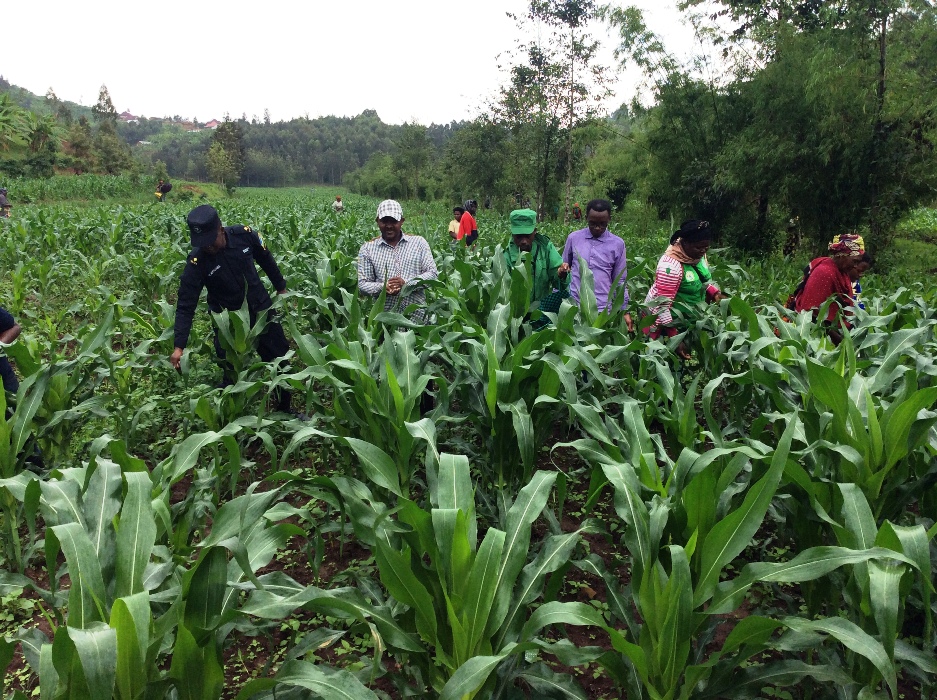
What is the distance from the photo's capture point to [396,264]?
4.31 m

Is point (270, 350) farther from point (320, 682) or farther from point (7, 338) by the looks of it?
point (320, 682)

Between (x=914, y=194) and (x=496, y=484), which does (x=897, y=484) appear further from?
(x=914, y=194)

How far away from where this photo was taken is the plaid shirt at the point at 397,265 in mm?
4312

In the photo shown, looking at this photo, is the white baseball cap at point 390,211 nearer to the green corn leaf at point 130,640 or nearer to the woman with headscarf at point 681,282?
the woman with headscarf at point 681,282

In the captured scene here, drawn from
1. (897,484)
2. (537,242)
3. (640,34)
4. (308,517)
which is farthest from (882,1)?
(308,517)

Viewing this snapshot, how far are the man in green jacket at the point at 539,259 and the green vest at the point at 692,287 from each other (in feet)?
2.63

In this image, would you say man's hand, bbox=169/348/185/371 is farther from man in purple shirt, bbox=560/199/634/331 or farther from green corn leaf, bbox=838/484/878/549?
green corn leaf, bbox=838/484/878/549

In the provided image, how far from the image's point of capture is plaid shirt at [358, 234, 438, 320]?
4312mm

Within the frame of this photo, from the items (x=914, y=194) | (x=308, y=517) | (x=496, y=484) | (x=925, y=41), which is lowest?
(x=496, y=484)

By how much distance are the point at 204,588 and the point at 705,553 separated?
1.35 m

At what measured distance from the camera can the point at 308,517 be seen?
6.84 feet

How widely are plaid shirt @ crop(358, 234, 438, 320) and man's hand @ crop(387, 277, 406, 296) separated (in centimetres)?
4

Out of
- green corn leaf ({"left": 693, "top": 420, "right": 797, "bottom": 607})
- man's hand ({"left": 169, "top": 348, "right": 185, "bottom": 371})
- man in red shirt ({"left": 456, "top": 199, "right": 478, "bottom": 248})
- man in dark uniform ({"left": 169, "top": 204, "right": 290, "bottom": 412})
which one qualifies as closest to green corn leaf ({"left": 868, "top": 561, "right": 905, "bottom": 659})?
green corn leaf ({"left": 693, "top": 420, "right": 797, "bottom": 607})

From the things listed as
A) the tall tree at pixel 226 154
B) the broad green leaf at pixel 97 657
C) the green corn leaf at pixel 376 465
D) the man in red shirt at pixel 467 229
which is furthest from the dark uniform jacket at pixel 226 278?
the tall tree at pixel 226 154
